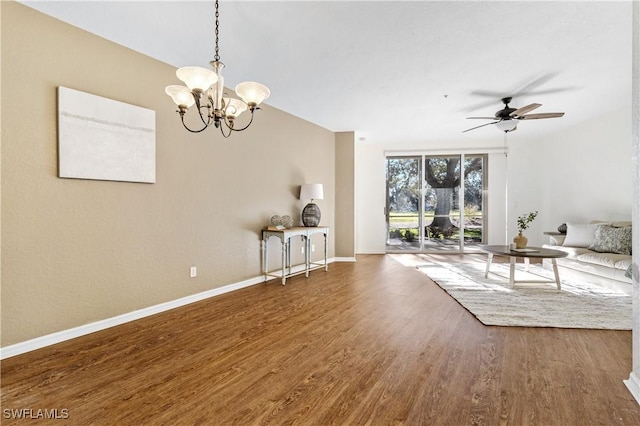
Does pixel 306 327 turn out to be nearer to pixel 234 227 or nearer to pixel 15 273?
pixel 234 227

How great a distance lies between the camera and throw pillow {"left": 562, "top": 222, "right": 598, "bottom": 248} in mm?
4820

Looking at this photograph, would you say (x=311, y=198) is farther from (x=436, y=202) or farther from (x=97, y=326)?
(x=436, y=202)

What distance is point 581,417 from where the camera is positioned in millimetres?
1604

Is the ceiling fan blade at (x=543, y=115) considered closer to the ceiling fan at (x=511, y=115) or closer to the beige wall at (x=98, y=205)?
the ceiling fan at (x=511, y=115)

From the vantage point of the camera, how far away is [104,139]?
2.75 metres

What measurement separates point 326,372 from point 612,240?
15.5 ft

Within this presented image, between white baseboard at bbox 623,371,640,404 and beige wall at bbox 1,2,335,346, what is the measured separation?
3761 millimetres

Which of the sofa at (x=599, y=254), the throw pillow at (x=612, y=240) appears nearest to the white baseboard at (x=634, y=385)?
the sofa at (x=599, y=254)

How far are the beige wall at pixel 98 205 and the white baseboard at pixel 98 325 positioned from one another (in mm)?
46

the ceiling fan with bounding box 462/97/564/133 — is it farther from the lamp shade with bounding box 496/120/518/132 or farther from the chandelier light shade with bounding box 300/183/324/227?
the chandelier light shade with bounding box 300/183/324/227

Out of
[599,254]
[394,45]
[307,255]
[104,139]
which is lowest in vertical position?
[307,255]

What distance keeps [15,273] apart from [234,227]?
2163mm

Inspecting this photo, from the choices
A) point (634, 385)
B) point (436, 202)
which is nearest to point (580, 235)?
point (436, 202)

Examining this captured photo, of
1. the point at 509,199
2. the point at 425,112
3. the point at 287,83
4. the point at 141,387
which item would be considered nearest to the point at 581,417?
the point at 141,387
